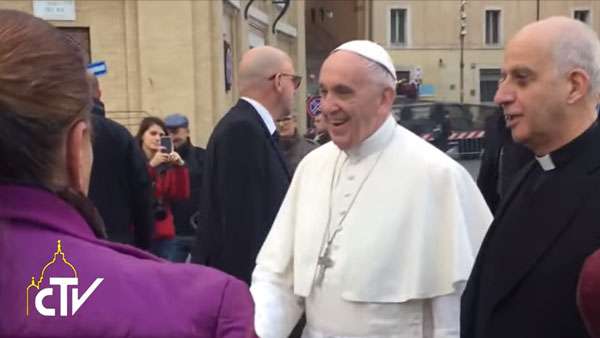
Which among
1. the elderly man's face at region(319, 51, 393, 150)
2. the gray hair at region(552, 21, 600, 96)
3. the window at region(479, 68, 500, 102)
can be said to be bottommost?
the window at region(479, 68, 500, 102)

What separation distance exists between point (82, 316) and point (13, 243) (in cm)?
15

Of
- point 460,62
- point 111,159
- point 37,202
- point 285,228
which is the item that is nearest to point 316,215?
point 285,228

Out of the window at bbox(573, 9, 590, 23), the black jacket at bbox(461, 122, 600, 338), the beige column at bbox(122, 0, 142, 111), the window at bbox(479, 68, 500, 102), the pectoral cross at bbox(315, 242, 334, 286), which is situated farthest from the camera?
the window at bbox(573, 9, 590, 23)

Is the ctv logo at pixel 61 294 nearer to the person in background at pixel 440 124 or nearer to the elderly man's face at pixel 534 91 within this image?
the elderly man's face at pixel 534 91

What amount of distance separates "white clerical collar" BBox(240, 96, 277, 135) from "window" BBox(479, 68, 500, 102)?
152 feet

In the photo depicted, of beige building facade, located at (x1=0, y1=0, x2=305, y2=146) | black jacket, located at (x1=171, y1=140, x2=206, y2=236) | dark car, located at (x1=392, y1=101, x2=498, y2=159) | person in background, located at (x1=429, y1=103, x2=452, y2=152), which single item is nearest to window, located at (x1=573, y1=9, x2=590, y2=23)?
dark car, located at (x1=392, y1=101, x2=498, y2=159)

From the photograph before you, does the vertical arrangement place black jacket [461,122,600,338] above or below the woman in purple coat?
below

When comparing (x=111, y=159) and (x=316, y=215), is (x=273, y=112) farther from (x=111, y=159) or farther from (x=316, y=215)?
(x=316, y=215)

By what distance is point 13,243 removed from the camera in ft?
4.16

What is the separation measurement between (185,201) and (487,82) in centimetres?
4526

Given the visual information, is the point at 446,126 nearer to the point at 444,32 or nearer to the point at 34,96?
the point at 34,96

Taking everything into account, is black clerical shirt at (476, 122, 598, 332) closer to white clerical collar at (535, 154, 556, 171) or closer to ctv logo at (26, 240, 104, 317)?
white clerical collar at (535, 154, 556, 171)

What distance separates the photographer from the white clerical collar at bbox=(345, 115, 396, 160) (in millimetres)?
3119

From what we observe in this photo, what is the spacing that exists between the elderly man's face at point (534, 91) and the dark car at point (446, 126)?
50.1 ft
